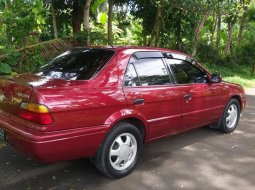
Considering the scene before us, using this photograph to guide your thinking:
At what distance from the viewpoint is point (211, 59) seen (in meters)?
18.3

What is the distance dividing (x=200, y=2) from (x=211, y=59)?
840 centimetres

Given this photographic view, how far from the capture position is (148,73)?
4.52 meters

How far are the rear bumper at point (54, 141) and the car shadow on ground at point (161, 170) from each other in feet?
1.75

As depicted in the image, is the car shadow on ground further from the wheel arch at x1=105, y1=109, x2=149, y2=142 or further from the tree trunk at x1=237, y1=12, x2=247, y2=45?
the tree trunk at x1=237, y1=12, x2=247, y2=45

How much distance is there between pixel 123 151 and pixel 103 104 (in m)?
0.74

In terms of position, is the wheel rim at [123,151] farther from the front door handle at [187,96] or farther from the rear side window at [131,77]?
the front door handle at [187,96]

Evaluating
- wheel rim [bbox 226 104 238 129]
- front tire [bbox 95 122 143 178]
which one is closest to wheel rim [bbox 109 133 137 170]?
front tire [bbox 95 122 143 178]

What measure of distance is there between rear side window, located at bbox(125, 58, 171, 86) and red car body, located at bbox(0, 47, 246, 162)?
0.28 ft

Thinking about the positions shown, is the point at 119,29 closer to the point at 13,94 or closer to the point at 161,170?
the point at 161,170

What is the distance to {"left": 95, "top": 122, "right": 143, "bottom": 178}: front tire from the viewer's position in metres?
3.92

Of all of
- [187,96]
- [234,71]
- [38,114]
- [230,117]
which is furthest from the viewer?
[234,71]

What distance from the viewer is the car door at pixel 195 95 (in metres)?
5.00

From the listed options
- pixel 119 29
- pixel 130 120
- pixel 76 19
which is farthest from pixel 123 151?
pixel 119 29

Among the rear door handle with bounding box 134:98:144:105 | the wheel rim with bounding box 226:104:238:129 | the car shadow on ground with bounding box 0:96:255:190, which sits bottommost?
the car shadow on ground with bounding box 0:96:255:190
